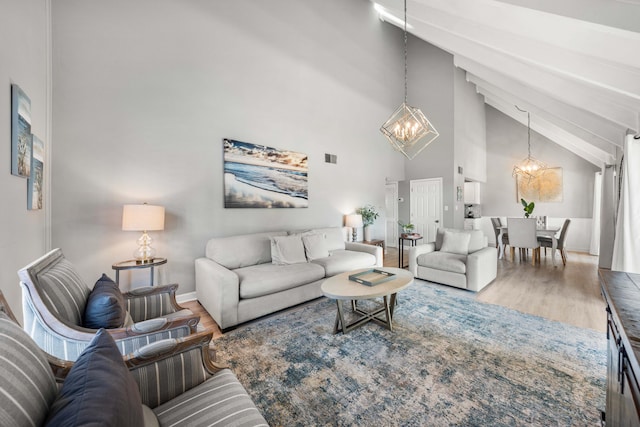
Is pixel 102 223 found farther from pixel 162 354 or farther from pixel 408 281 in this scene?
pixel 408 281

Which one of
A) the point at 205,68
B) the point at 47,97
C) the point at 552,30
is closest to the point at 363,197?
the point at 205,68

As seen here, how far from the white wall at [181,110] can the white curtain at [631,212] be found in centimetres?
379

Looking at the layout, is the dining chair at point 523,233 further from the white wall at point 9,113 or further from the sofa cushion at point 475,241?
the white wall at point 9,113

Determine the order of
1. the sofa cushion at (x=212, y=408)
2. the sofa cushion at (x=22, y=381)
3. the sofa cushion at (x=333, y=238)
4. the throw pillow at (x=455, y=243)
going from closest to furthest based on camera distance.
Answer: the sofa cushion at (x=22, y=381), the sofa cushion at (x=212, y=408), the throw pillow at (x=455, y=243), the sofa cushion at (x=333, y=238)

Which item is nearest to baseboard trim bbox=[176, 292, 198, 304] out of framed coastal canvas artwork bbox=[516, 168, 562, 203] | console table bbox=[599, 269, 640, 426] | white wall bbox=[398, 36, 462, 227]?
console table bbox=[599, 269, 640, 426]

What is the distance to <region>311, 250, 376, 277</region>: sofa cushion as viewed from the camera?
3425mm

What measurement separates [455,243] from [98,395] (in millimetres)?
4377

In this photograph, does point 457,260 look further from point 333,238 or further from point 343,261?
point 333,238

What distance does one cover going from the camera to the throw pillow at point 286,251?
3342 mm

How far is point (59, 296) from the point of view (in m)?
1.23

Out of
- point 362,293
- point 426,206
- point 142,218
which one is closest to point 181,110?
point 142,218

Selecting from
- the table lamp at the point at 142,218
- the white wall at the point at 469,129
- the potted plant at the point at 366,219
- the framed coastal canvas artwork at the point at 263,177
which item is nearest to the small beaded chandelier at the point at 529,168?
the white wall at the point at 469,129

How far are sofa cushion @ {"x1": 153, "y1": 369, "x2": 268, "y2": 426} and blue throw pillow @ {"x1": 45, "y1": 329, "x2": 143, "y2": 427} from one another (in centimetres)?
32

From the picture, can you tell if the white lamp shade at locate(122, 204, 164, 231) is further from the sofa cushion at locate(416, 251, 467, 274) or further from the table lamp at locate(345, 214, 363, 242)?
the sofa cushion at locate(416, 251, 467, 274)
